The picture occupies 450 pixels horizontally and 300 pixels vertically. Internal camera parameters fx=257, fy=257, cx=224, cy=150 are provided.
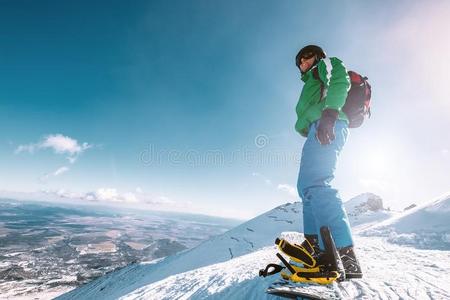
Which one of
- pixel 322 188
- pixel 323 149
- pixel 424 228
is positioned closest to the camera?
pixel 322 188

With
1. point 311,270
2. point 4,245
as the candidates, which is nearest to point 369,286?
point 311,270

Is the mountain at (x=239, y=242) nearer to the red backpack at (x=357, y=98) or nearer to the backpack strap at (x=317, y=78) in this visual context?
the red backpack at (x=357, y=98)

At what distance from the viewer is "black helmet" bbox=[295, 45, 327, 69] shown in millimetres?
3855

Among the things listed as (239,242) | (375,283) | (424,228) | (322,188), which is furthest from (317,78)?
(239,242)

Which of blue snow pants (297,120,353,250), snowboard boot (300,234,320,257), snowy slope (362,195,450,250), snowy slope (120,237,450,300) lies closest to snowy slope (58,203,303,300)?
snowy slope (362,195,450,250)

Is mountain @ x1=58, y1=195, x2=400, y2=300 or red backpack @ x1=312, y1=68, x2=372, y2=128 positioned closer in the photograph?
red backpack @ x1=312, y1=68, x2=372, y2=128

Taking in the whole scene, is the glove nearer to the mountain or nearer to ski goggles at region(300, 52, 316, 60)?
ski goggles at region(300, 52, 316, 60)

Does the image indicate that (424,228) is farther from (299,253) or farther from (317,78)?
(299,253)

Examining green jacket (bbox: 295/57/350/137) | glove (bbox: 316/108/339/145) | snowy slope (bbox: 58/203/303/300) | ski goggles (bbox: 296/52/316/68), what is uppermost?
ski goggles (bbox: 296/52/316/68)

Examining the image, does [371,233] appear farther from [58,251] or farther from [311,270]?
[58,251]

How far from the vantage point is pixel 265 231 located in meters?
28.1

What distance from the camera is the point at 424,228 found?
11008 mm

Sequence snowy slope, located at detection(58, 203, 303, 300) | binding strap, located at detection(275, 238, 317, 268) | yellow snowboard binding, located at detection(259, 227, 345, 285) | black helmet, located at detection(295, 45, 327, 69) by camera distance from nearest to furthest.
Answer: yellow snowboard binding, located at detection(259, 227, 345, 285) < binding strap, located at detection(275, 238, 317, 268) < black helmet, located at detection(295, 45, 327, 69) < snowy slope, located at detection(58, 203, 303, 300)

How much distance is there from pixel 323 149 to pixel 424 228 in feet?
36.6
